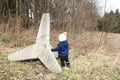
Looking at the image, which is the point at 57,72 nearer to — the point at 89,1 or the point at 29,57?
the point at 29,57

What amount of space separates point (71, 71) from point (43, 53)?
0.89 meters

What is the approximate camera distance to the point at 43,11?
Result: 1327cm

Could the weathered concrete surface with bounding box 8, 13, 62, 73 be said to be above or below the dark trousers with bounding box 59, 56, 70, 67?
above

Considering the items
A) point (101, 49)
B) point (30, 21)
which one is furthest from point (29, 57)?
point (30, 21)

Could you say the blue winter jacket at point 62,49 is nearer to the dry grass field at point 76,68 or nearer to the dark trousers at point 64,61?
the dark trousers at point 64,61

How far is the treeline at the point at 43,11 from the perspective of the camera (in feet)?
36.5

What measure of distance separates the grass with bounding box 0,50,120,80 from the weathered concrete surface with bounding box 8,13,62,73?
0.17 meters

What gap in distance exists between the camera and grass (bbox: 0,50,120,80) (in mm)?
5820

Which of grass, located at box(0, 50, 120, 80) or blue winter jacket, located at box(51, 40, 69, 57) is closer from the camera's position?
grass, located at box(0, 50, 120, 80)

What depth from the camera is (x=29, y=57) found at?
652 centimetres

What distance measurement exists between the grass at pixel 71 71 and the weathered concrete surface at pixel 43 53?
0.56ft

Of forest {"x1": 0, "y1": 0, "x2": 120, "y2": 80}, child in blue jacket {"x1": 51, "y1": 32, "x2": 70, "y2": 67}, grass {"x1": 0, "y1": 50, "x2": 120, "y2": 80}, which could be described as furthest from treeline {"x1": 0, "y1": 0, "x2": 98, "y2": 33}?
child in blue jacket {"x1": 51, "y1": 32, "x2": 70, "y2": 67}

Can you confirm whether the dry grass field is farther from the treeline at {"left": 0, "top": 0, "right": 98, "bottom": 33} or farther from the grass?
the treeline at {"left": 0, "top": 0, "right": 98, "bottom": 33}

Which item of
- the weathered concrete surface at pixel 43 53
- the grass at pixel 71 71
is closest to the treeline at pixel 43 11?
the weathered concrete surface at pixel 43 53
